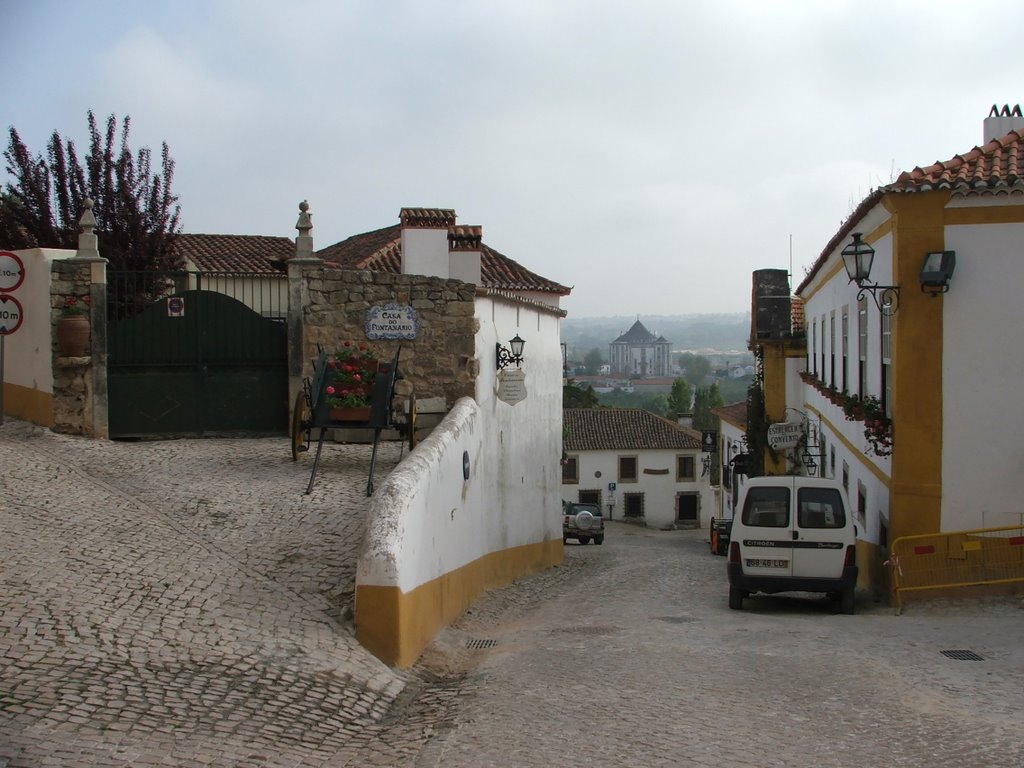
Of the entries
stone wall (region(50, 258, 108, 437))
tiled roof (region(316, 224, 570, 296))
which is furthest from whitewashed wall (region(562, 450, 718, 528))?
stone wall (region(50, 258, 108, 437))

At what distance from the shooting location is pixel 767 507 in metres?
13.9

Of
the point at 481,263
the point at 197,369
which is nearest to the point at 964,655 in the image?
the point at 197,369

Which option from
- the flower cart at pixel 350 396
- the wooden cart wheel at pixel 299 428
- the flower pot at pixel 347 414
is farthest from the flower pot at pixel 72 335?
the flower pot at pixel 347 414

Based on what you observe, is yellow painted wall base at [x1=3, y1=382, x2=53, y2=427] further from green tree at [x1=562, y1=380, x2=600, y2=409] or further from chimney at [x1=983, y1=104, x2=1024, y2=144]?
green tree at [x1=562, y1=380, x2=600, y2=409]

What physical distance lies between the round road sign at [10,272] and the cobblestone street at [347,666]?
329cm

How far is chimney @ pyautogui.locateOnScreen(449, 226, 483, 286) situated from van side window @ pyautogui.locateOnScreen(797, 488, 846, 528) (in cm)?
1385

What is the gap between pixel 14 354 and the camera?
16938mm

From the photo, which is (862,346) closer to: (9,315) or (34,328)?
(34,328)

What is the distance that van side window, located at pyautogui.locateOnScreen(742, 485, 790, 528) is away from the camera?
13.8m

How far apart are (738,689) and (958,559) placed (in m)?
6.48

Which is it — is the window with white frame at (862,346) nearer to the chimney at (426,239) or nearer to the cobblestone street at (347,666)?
the cobblestone street at (347,666)

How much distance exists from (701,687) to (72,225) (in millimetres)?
18481

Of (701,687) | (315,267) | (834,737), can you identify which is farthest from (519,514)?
(834,737)

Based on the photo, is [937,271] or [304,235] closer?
[937,271]
